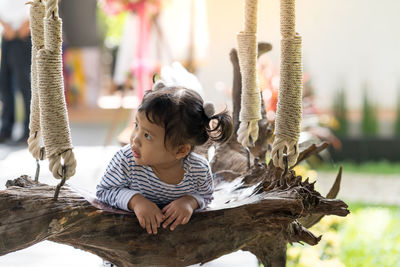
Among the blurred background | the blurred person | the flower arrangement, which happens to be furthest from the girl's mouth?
the blurred person

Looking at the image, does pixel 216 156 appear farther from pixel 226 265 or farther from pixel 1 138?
pixel 1 138

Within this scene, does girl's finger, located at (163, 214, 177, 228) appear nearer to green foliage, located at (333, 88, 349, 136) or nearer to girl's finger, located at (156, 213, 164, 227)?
girl's finger, located at (156, 213, 164, 227)

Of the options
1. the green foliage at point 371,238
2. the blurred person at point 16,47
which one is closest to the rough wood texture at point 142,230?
the green foliage at point 371,238

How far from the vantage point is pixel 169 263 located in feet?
4.38

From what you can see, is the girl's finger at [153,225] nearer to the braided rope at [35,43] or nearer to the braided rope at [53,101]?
the braided rope at [53,101]

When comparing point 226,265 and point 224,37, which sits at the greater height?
point 224,37

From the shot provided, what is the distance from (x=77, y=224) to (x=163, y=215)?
0.66 ft

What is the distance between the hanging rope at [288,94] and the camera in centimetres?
133

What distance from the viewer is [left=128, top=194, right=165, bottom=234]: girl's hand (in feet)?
4.33

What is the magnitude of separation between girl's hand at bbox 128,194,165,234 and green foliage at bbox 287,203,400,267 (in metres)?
1.09

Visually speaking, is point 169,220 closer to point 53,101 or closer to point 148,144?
point 148,144

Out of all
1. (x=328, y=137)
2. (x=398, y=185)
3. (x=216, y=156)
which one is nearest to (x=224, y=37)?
(x=328, y=137)

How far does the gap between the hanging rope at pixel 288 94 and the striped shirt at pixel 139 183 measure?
0.80 ft

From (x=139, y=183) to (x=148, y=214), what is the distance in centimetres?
13
